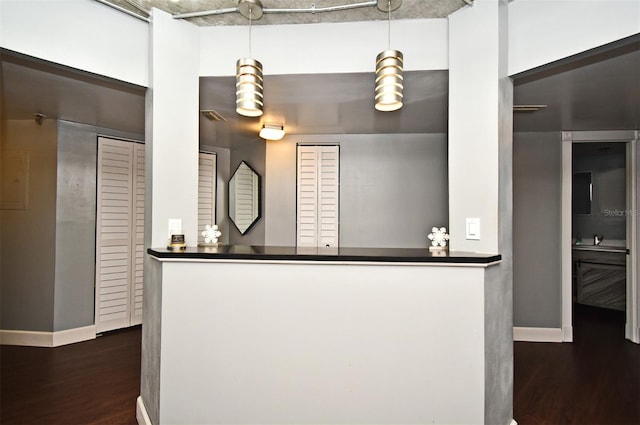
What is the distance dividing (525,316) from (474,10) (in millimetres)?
3199

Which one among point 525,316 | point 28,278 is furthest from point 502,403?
point 28,278

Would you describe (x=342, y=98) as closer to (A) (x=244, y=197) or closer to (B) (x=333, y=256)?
(B) (x=333, y=256)

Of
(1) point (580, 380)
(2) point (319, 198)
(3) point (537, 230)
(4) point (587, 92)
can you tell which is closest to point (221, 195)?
(2) point (319, 198)

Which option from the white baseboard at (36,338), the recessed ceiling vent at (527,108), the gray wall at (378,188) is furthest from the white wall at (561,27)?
the white baseboard at (36,338)

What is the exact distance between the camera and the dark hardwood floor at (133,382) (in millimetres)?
2412

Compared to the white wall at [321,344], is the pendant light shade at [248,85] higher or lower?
higher

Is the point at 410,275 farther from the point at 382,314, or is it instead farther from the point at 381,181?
the point at 381,181

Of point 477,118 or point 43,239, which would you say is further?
point 43,239

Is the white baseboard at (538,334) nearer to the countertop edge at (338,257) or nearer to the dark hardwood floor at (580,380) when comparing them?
the dark hardwood floor at (580,380)

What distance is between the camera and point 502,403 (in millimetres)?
2016

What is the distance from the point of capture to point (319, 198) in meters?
4.30

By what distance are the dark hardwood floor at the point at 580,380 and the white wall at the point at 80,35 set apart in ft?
10.8

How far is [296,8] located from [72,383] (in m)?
3.13

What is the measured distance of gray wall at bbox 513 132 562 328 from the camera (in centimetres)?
396
